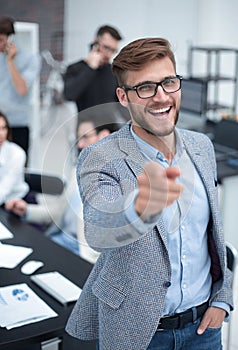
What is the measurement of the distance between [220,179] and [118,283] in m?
2.04

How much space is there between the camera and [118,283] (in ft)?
4.11

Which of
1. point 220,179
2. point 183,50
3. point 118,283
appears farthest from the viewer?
point 183,50

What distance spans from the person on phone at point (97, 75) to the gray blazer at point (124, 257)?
86.0 inches

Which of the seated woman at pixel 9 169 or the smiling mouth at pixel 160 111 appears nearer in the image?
the smiling mouth at pixel 160 111

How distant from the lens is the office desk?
1606 millimetres

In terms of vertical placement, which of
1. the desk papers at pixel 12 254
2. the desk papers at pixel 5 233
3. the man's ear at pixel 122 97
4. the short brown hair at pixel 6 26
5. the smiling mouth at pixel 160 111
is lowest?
the desk papers at pixel 5 233

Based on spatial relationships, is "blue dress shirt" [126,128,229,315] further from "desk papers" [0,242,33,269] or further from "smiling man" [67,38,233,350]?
"desk papers" [0,242,33,269]

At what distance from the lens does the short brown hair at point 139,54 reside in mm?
1173

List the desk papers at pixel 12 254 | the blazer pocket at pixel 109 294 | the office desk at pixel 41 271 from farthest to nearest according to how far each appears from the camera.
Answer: the desk papers at pixel 12 254 < the office desk at pixel 41 271 < the blazer pocket at pixel 109 294

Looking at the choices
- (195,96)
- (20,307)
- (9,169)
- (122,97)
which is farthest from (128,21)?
(122,97)

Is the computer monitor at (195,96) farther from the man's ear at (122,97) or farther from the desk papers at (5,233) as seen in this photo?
the man's ear at (122,97)

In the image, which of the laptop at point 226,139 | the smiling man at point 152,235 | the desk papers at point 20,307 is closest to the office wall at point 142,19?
the laptop at point 226,139

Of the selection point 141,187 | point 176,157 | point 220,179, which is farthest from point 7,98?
point 141,187

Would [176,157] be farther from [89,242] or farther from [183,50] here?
[183,50]
